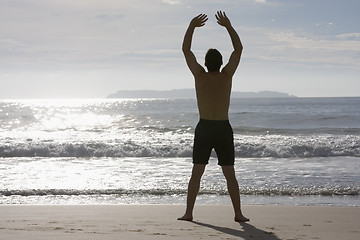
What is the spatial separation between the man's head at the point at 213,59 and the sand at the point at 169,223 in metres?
1.61

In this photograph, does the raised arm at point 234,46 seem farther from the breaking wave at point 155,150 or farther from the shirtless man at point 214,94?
the breaking wave at point 155,150

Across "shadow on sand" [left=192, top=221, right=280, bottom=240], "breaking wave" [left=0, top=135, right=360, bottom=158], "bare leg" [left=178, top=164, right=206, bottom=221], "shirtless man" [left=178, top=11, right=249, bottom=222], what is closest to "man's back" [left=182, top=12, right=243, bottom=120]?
"shirtless man" [left=178, top=11, right=249, bottom=222]

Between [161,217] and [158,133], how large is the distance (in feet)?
64.2

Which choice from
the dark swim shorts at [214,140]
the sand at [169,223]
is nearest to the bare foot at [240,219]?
the sand at [169,223]

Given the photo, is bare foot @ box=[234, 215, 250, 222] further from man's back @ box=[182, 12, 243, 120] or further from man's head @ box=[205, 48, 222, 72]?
man's head @ box=[205, 48, 222, 72]

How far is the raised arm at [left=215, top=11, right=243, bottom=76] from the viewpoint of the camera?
5219mm

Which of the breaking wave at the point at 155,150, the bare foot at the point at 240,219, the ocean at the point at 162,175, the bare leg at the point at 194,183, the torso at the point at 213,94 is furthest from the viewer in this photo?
the breaking wave at the point at 155,150

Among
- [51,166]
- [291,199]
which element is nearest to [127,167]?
[51,166]

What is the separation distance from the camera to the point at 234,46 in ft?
17.3

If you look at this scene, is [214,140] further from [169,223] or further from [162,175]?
[162,175]

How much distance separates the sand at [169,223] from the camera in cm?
488

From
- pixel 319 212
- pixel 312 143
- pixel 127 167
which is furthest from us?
pixel 312 143

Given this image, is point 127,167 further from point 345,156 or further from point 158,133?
point 158,133

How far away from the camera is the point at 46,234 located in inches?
191
